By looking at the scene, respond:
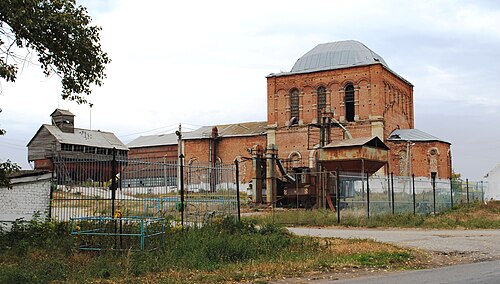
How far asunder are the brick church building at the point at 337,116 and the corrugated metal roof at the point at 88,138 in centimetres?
1158

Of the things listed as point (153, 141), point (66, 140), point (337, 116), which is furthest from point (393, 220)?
point (153, 141)

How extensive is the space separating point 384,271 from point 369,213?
13471 mm

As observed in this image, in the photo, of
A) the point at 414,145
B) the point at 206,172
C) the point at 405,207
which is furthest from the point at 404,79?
the point at 206,172

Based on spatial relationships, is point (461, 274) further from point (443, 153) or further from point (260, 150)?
point (443, 153)

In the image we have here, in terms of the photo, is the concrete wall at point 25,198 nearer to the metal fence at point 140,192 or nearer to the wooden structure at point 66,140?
the metal fence at point 140,192

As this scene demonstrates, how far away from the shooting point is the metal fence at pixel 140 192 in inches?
589

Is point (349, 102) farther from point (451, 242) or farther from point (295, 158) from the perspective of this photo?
point (451, 242)

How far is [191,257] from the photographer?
11961mm

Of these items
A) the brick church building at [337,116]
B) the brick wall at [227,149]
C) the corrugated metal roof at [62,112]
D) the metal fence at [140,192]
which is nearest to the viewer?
the metal fence at [140,192]

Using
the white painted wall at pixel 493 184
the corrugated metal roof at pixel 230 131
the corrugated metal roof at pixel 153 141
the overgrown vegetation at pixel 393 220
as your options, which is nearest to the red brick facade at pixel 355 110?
the corrugated metal roof at pixel 230 131

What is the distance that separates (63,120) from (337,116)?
32.5m

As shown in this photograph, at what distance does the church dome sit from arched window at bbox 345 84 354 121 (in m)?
2.07

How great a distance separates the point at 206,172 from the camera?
687 inches

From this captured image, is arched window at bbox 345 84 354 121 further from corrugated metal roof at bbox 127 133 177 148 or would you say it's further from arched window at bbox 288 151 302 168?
corrugated metal roof at bbox 127 133 177 148
